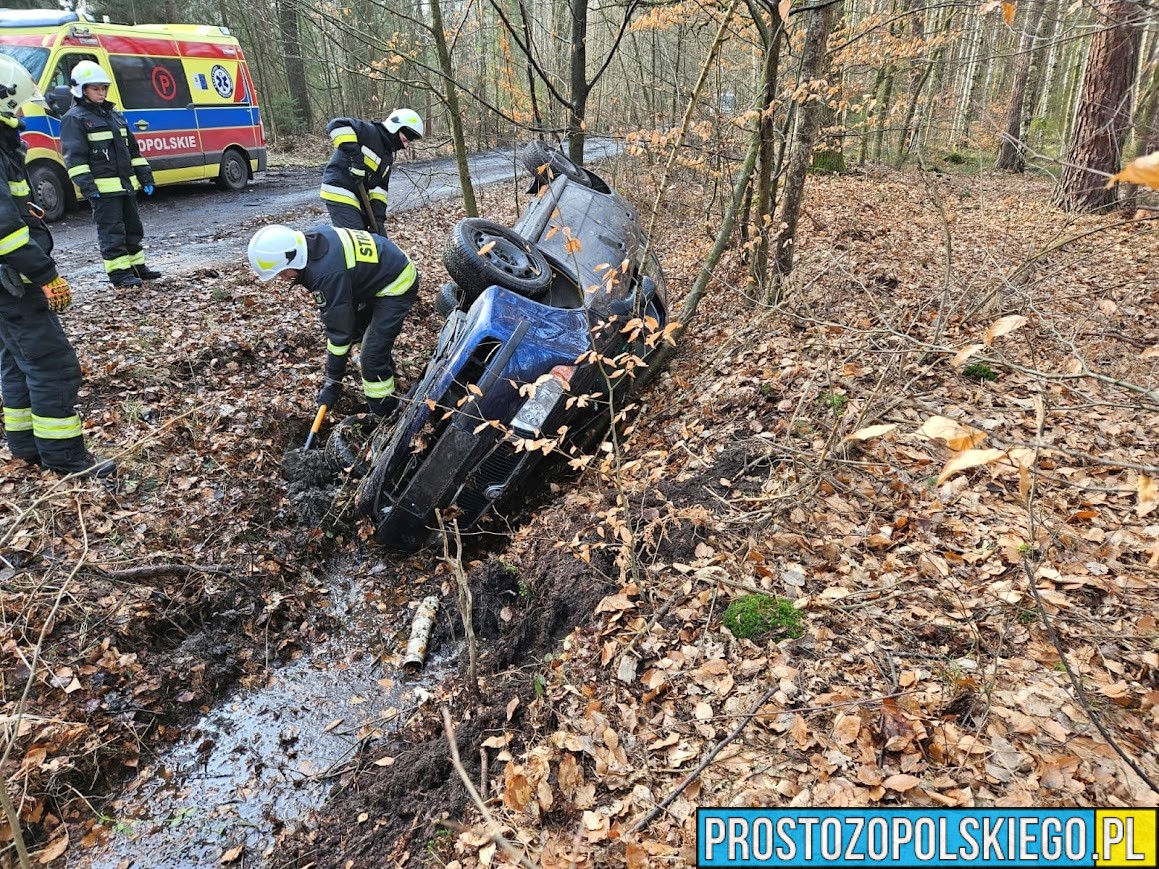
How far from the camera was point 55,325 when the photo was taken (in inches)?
168

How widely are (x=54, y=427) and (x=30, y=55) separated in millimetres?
9367

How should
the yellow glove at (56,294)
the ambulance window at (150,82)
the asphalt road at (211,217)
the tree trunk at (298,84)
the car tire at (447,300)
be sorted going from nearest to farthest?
the yellow glove at (56,294) → the car tire at (447,300) → the asphalt road at (211,217) → the ambulance window at (150,82) → the tree trunk at (298,84)

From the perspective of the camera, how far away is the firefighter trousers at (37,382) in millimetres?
4125

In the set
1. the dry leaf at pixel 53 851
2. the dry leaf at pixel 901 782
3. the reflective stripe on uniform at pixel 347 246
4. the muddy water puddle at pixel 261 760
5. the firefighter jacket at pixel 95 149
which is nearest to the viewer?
the dry leaf at pixel 901 782

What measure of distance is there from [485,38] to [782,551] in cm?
1869

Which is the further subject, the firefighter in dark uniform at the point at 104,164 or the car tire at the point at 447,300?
the firefighter in dark uniform at the point at 104,164

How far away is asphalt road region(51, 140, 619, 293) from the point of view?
321 inches

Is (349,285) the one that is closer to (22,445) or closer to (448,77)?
(22,445)

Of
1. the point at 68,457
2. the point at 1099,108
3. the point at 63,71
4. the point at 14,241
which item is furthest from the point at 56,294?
the point at 1099,108

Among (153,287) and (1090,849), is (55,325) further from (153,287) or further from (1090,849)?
(1090,849)

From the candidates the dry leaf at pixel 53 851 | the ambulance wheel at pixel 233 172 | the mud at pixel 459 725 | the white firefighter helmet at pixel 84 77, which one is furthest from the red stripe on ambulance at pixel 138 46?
the dry leaf at pixel 53 851

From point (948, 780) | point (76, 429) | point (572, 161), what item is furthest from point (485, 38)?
point (948, 780)

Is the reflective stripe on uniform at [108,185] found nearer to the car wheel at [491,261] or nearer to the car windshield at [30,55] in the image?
the car wheel at [491,261]

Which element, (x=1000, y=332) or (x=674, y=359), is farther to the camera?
(x=674, y=359)
